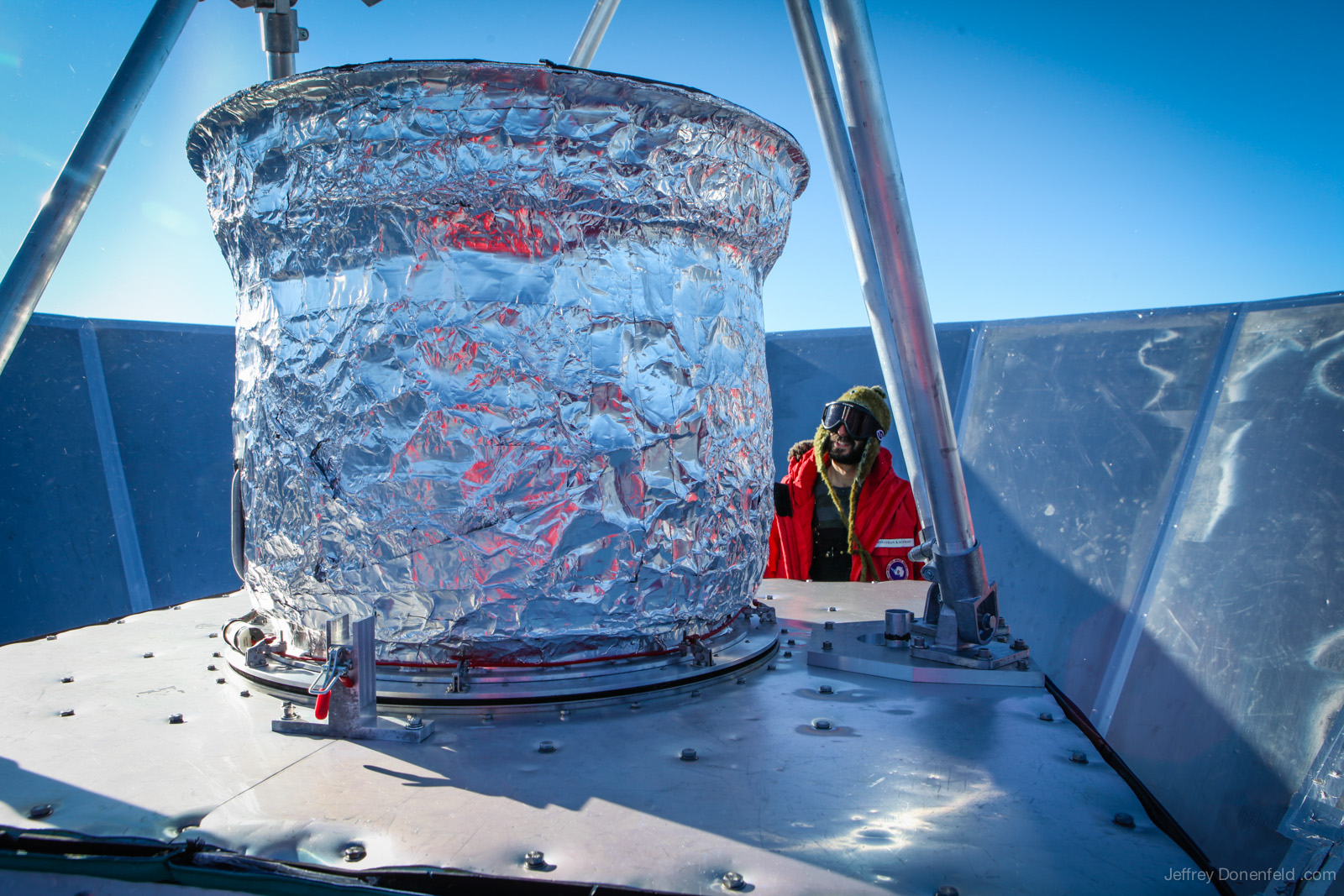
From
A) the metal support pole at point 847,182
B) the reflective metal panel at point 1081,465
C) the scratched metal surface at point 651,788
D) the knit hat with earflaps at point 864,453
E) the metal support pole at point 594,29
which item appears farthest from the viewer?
the knit hat with earflaps at point 864,453

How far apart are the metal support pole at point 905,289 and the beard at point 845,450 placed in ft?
6.52

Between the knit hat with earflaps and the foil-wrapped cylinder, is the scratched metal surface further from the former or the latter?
the knit hat with earflaps

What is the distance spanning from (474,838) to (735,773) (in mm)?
275

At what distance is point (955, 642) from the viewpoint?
1.17 metres

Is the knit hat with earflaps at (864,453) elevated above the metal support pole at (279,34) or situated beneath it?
situated beneath

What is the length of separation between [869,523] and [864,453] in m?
0.28

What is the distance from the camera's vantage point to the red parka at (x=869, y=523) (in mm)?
2977

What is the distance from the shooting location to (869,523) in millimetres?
3006

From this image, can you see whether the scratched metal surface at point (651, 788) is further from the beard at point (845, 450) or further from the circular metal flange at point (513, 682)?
the beard at point (845, 450)

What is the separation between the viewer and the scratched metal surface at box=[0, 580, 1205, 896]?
0.64 meters

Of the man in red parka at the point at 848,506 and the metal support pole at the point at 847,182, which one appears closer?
the metal support pole at the point at 847,182

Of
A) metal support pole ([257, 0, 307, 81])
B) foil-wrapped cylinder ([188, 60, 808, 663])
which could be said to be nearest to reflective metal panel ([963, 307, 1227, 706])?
foil-wrapped cylinder ([188, 60, 808, 663])

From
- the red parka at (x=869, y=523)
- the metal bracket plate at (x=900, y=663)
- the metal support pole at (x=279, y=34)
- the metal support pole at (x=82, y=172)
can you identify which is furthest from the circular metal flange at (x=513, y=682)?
the red parka at (x=869, y=523)

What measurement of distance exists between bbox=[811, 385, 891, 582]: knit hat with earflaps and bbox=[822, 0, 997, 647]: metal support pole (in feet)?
5.90
